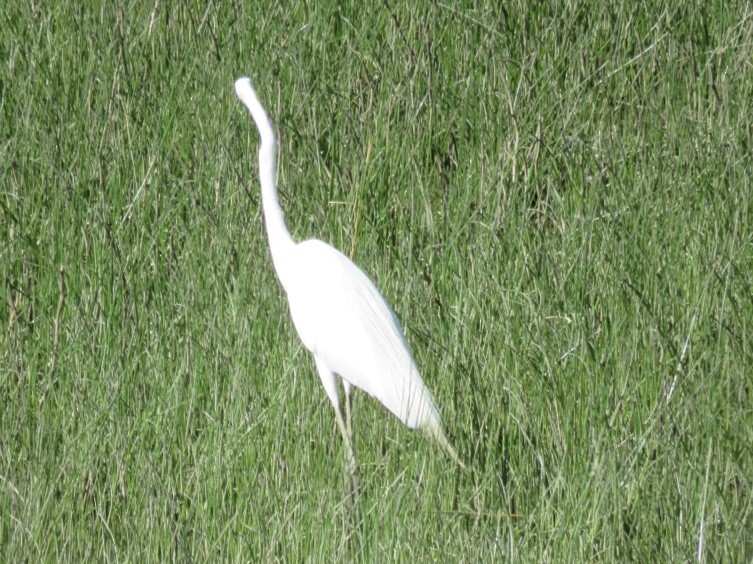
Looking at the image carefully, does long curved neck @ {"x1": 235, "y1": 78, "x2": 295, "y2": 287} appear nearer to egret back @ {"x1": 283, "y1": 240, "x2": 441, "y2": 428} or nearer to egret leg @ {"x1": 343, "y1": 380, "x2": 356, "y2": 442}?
egret back @ {"x1": 283, "y1": 240, "x2": 441, "y2": 428}

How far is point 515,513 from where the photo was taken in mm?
2154

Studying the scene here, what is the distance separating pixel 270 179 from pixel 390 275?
357 millimetres

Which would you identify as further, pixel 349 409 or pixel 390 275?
pixel 390 275

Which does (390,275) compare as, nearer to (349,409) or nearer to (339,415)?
(349,409)

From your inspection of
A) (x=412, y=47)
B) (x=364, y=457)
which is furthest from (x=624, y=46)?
(x=364, y=457)

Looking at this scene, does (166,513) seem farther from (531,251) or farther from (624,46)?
(624,46)

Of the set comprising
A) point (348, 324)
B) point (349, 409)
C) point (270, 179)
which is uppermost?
point (270, 179)

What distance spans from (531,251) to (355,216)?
410mm


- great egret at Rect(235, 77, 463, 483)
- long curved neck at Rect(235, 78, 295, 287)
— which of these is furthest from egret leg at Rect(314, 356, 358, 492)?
long curved neck at Rect(235, 78, 295, 287)

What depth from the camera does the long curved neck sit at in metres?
2.56

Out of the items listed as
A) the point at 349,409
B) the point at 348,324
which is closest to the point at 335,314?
the point at 348,324

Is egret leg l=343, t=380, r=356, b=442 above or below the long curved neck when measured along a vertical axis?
below

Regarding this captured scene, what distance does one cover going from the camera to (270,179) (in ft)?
8.50

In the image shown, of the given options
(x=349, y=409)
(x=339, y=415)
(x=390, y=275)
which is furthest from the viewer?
(x=390, y=275)
